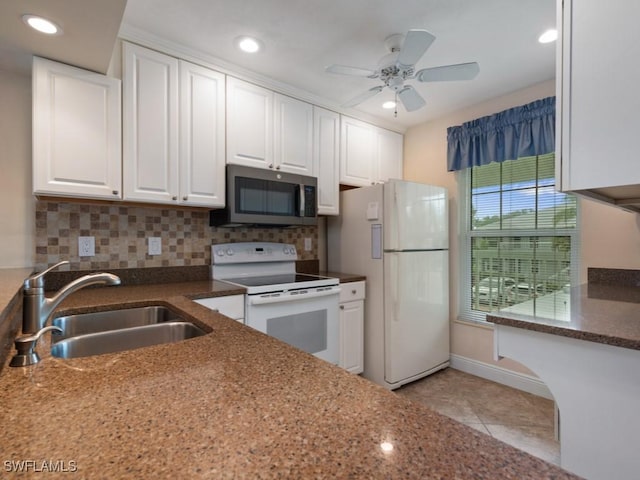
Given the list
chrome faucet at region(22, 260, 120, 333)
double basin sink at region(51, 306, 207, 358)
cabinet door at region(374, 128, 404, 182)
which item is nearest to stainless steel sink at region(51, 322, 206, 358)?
double basin sink at region(51, 306, 207, 358)

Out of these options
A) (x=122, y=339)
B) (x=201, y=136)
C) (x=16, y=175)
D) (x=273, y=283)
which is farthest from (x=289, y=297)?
(x=16, y=175)

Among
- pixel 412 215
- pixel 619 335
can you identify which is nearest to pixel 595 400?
pixel 619 335

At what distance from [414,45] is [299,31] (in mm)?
694

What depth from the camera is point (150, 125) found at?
1945 millimetres

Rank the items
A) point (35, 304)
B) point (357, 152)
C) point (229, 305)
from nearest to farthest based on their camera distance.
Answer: point (35, 304) → point (229, 305) → point (357, 152)

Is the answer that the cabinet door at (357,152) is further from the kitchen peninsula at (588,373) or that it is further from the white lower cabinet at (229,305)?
the kitchen peninsula at (588,373)

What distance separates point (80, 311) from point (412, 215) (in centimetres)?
222

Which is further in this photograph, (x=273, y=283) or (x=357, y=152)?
(x=357, y=152)

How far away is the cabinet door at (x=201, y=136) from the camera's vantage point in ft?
6.77

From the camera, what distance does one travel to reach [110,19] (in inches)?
53.2

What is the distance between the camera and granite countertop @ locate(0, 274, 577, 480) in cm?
40

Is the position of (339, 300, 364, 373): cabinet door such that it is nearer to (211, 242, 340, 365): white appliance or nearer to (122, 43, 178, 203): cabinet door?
(211, 242, 340, 365): white appliance

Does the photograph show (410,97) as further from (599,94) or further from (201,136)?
(201,136)

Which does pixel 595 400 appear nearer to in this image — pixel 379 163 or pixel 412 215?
pixel 412 215
